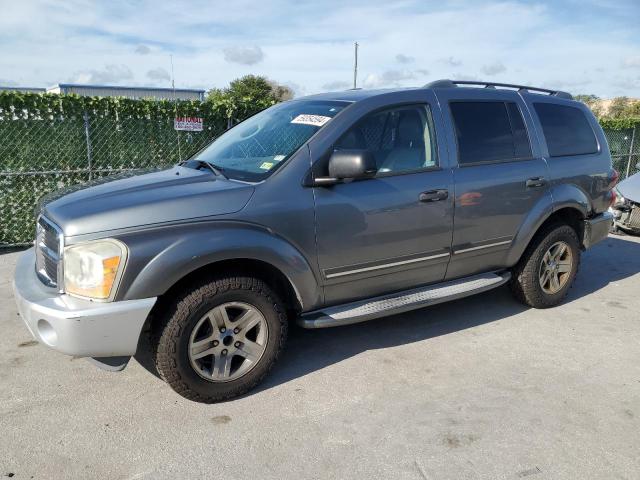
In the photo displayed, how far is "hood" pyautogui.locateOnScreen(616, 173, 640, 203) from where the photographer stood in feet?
24.0

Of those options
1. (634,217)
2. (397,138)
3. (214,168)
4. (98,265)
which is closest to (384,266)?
(397,138)

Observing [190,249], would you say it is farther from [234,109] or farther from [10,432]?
[234,109]

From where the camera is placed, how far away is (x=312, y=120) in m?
3.64

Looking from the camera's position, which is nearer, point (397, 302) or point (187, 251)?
point (187, 251)

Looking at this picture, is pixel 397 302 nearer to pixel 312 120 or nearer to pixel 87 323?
pixel 312 120

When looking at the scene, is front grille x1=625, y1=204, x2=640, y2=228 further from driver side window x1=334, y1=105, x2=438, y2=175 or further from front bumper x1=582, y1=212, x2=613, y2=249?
driver side window x1=334, y1=105, x2=438, y2=175

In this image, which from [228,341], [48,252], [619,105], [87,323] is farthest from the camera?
[619,105]

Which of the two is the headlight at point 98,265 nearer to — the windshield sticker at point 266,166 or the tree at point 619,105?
the windshield sticker at point 266,166

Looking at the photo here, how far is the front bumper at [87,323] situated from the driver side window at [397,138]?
1689mm

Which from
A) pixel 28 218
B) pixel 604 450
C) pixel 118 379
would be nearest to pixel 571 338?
pixel 604 450

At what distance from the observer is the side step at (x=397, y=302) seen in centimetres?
349

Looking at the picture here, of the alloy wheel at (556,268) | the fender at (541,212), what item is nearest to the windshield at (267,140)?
the fender at (541,212)

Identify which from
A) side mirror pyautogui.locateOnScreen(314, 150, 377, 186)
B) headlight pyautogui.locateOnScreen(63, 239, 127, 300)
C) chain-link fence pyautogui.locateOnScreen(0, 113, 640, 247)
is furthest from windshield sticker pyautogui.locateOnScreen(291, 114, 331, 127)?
chain-link fence pyautogui.locateOnScreen(0, 113, 640, 247)

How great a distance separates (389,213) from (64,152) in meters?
5.34
